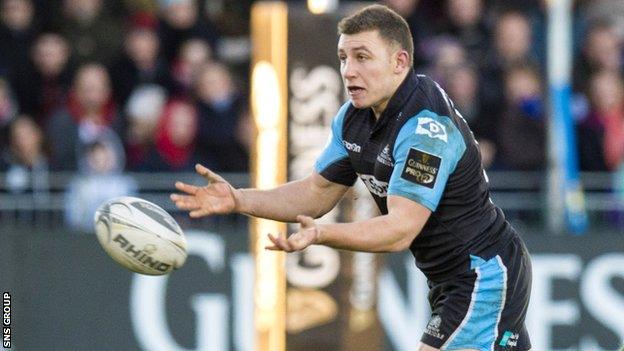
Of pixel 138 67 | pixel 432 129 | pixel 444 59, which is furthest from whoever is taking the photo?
pixel 138 67

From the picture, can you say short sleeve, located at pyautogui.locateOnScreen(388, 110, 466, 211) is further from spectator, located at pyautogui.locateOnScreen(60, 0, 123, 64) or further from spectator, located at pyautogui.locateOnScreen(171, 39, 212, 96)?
spectator, located at pyautogui.locateOnScreen(60, 0, 123, 64)

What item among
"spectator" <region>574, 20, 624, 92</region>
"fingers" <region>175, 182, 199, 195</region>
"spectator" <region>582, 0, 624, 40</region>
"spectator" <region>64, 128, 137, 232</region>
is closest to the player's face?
"fingers" <region>175, 182, 199, 195</region>

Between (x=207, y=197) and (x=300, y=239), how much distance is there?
93 cm

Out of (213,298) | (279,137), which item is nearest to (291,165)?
(279,137)

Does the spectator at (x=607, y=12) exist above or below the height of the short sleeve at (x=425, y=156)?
above

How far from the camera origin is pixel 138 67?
1203cm

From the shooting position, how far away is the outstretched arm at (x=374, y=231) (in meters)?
5.82

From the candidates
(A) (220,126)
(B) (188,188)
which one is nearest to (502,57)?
(A) (220,126)

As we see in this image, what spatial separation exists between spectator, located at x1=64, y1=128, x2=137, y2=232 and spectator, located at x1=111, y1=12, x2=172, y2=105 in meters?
0.80

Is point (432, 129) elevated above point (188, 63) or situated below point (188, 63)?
above

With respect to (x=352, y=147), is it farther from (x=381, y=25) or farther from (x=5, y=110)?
(x=5, y=110)

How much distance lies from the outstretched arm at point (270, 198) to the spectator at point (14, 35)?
5.50 m

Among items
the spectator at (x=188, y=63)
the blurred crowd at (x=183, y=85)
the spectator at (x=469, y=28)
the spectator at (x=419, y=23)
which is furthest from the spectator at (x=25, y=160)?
the spectator at (x=469, y=28)

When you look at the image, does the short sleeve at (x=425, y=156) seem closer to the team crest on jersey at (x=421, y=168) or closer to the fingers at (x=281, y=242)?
the team crest on jersey at (x=421, y=168)
